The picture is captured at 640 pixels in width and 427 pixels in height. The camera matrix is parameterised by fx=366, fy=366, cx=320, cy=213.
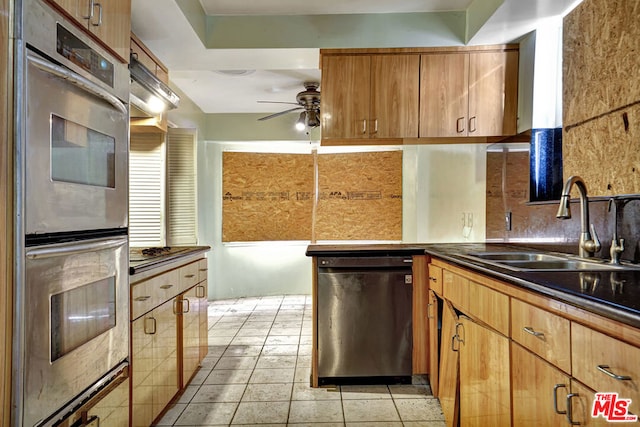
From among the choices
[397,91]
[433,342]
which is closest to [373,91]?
[397,91]

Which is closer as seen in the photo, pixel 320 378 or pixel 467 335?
pixel 467 335

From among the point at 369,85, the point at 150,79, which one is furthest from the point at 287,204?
the point at 150,79

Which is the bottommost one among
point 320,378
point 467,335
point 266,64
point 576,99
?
point 320,378

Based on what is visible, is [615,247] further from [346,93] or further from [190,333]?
[190,333]

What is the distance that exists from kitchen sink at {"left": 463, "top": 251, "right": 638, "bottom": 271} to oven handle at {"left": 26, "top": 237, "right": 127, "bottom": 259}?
62.0 inches

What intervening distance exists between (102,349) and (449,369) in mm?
1643

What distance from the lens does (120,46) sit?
1481 mm

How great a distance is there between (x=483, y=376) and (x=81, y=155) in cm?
173

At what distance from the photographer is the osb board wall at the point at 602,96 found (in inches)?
61.7

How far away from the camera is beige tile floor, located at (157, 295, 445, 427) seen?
2.05 meters

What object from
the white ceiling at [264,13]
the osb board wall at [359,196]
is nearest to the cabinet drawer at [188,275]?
the white ceiling at [264,13]

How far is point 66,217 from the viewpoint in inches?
44.8

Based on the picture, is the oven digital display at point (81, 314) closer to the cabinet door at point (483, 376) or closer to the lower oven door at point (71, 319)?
the lower oven door at point (71, 319)

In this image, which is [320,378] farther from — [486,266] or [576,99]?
[576,99]
